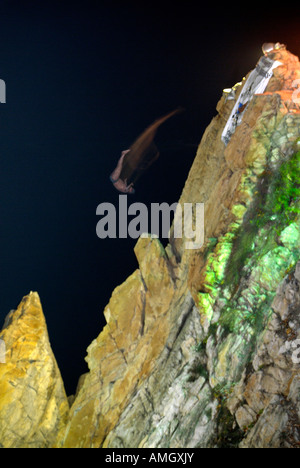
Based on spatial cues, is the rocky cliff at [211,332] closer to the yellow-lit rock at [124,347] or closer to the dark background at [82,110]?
the yellow-lit rock at [124,347]

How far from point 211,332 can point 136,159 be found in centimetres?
709

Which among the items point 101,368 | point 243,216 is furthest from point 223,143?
point 101,368

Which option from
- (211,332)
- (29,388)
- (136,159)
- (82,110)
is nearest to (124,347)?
(29,388)

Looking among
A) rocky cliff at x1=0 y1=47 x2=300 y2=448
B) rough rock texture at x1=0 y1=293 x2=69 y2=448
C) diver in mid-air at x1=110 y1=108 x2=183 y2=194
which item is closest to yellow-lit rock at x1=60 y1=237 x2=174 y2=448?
rocky cliff at x1=0 y1=47 x2=300 y2=448

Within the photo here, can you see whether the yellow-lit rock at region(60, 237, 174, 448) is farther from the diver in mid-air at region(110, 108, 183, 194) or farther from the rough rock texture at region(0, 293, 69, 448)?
the diver in mid-air at region(110, 108, 183, 194)

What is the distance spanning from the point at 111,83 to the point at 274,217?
7.99 metres

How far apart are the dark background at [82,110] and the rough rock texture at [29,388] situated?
1518 millimetres

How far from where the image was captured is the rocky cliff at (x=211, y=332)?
293 inches

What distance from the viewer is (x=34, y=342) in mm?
12977

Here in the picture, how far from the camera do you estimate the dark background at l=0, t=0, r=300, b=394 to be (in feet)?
44.3

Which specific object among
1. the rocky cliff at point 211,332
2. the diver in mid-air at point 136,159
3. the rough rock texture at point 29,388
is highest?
the diver in mid-air at point 136,159

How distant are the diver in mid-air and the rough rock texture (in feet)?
16.5

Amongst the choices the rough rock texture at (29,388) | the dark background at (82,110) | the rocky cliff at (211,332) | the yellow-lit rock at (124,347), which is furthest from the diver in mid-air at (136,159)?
the rough rock texture at (29,388)

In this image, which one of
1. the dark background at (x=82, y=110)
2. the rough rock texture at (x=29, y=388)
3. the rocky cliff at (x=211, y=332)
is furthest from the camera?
the dark background at (x=82, y=110)
